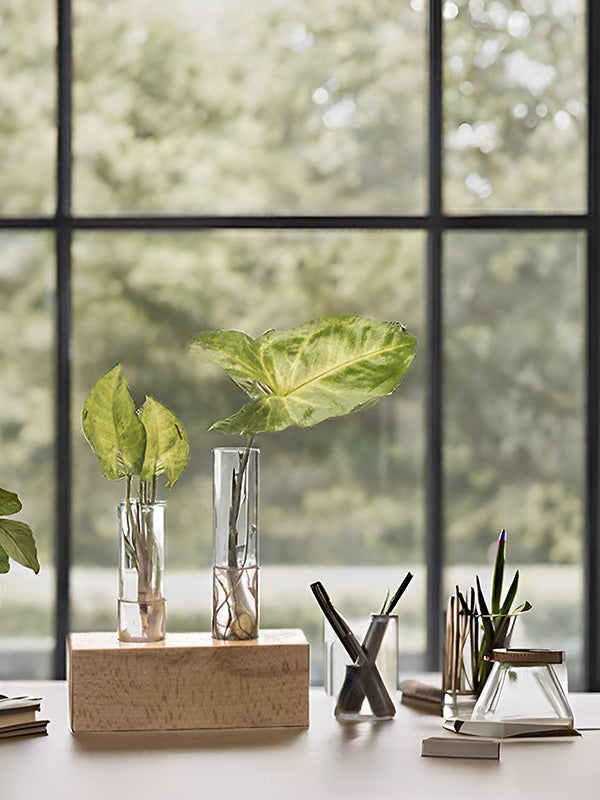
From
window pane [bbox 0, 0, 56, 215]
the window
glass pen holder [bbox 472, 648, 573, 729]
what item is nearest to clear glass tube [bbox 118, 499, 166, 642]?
the window

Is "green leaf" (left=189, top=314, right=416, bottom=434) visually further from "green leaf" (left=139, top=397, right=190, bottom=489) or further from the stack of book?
the stack of book

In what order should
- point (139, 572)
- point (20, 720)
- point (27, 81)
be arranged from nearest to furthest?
point (20, 720) → point (139, 572) → point (27, 81)

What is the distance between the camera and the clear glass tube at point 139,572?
201 cm

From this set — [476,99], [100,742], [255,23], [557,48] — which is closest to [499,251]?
[476,99]

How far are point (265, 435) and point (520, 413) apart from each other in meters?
0.66

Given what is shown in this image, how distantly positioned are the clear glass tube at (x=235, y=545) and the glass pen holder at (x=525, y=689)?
19.1 inches

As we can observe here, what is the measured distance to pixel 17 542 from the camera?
6.64 ft

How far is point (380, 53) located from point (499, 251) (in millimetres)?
596

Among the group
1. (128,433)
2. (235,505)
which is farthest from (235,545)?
(128,433)

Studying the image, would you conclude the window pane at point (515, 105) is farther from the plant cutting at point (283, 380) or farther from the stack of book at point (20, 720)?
the stack of book at point (20, 720)

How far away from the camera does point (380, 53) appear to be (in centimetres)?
256

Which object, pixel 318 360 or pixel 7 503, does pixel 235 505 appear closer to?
pixel 318 360

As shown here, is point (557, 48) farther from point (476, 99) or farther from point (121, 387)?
point (121, 387)

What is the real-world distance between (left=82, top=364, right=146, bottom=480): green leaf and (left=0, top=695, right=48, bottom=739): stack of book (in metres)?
0.48
